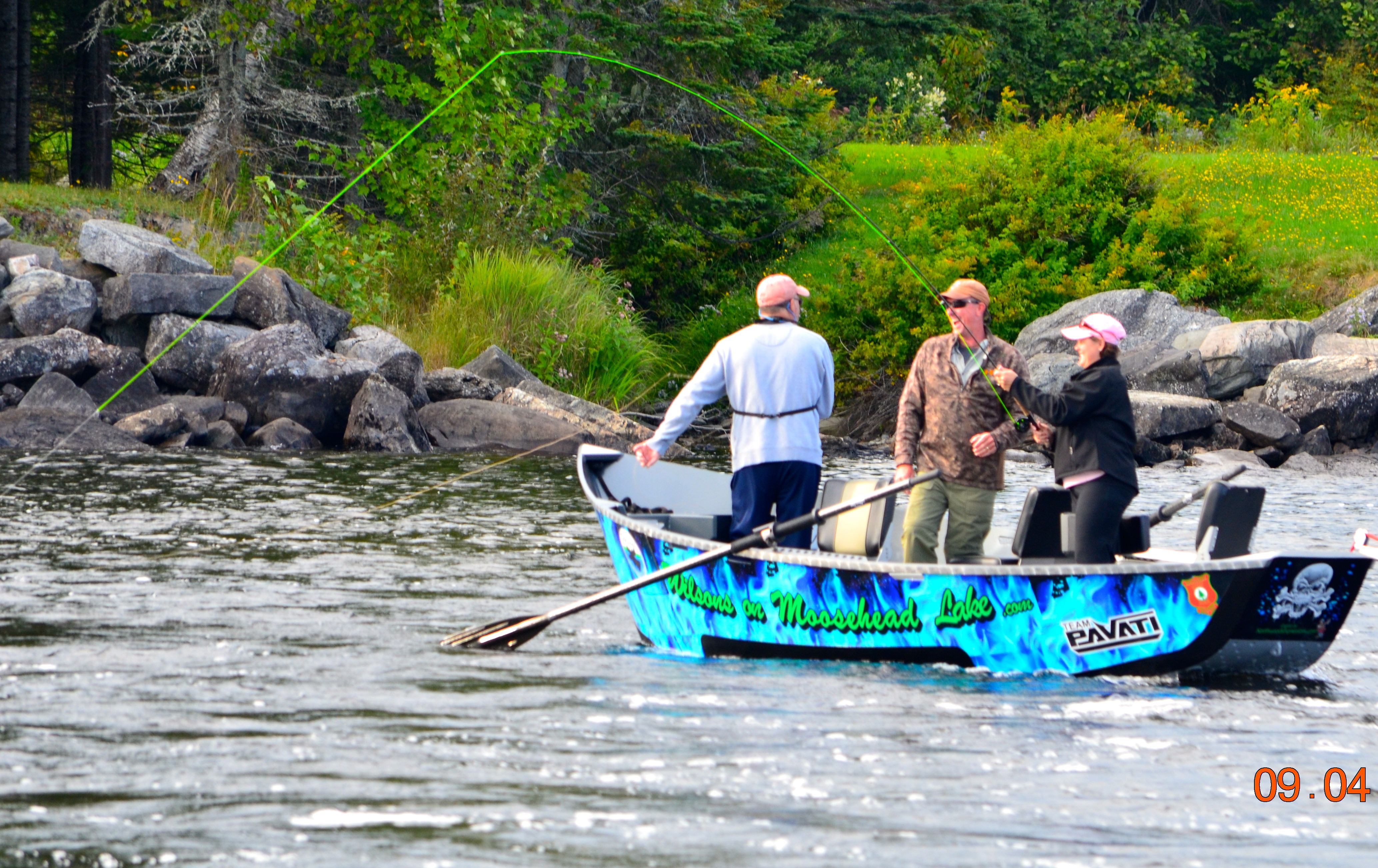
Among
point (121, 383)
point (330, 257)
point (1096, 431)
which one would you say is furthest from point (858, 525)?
point (330, 257)

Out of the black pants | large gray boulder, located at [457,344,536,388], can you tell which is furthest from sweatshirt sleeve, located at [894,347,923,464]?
large gray boulder, located at [457,344,536,388]

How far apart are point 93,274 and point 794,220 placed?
525 inches

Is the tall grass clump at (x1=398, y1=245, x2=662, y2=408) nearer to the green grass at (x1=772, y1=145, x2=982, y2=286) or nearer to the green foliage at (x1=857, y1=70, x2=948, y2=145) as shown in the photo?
the green grass at (x1=772, y1=145, x2=982, y2=286)

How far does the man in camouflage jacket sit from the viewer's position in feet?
24.1

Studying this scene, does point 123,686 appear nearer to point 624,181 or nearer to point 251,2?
point 251,2

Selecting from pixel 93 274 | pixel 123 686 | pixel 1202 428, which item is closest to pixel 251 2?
A: pixel 93 274

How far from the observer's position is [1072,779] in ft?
17.1

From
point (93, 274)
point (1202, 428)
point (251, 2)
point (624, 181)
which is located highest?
point (251, 2)

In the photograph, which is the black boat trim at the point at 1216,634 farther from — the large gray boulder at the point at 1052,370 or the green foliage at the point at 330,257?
the green foliage at the point at 330,257

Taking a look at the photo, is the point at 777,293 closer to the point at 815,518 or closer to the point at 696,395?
the point at 696,395

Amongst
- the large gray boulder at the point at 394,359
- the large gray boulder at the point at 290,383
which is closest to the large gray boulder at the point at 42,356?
the large gray boulder at the point at 290,383

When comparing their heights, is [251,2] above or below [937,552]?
above

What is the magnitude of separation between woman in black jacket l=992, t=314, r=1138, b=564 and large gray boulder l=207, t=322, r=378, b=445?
11417 millimetres

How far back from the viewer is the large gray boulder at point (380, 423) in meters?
16.5
